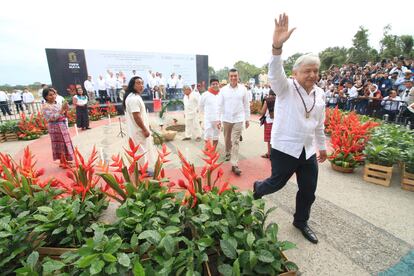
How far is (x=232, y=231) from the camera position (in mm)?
1724

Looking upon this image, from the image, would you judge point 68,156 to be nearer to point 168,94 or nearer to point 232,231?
point 232,231

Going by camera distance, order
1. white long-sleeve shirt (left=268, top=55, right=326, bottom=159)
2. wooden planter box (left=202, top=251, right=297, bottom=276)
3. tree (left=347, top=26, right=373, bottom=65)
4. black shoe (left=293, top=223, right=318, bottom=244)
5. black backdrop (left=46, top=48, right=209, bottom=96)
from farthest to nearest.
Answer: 1. tree (left=347, top=26, right=373, bottom=65)
2. black backdrop (left=46, top=48, right=209, bottom=96)
3. black shoe (left=293, top=223, right=318, bottom=244)
4. white long-sleeve shirt (left=268, top=55, right=326, bottom=159)
5. wooden planter box (left=202, top=251, right=297, bottom=276)

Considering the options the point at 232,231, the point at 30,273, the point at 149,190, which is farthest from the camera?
the point at 149,190

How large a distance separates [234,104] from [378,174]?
8.12 feet

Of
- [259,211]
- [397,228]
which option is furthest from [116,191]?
[397,228]

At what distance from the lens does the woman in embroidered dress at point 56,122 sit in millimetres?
4152

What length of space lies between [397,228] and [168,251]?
254cm

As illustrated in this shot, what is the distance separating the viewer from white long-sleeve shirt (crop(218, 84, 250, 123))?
3980 millimetres

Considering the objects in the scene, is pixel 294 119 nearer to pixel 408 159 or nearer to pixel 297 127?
pixel 297 127

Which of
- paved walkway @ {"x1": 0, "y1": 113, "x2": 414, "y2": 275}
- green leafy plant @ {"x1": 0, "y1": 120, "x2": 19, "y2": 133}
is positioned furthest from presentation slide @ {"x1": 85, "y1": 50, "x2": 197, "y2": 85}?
paved walkway @ {"x1": 0, "y1": 113, "x2": 414, "y2": 275}

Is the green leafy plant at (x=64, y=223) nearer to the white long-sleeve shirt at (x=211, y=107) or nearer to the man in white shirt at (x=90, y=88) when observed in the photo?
the white long-sleeve shirt at (x=211, y=107)

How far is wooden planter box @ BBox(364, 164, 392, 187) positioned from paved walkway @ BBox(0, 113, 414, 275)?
0.10 metres

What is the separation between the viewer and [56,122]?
4.34 metres

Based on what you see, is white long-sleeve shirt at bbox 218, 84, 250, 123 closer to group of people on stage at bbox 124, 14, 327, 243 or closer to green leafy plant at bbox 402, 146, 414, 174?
group of people on stage at bbox 124, 14, 327, 243
